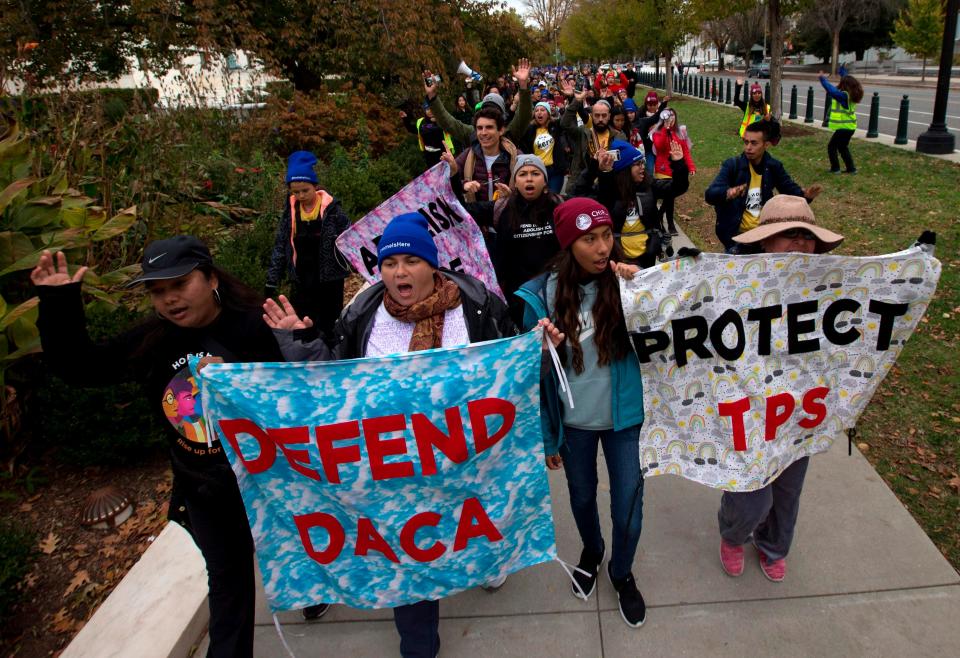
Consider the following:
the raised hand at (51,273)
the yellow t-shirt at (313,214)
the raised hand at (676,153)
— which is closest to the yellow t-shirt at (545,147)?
the raised hand at (676,153)

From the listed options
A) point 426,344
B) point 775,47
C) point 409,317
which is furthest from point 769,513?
point 775,47

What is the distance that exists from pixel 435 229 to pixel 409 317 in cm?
252

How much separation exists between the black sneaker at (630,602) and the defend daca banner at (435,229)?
94.9 inches

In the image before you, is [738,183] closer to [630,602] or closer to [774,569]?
[774,569]

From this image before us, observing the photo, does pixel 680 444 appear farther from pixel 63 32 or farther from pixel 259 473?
pixel 63 32

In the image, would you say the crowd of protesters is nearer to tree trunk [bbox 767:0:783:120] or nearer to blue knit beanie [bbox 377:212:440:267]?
blue knit beanie [bbox 377:212:440:267]

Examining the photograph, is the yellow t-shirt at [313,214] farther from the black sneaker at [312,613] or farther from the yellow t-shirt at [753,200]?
the yellow t-shirt at [753,200]

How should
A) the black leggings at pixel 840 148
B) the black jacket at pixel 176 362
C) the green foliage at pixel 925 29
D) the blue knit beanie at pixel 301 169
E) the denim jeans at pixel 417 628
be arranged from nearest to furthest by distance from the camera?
the black jacket at pixel 176 362 < the denim jeans at pixel 417 628 < the blue knit beanie at pixel 301 169 < the black leggings at pixel 840 148 < the green foliage at pixel 925 29

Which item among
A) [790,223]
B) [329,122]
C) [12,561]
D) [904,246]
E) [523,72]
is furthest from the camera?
[329,122]

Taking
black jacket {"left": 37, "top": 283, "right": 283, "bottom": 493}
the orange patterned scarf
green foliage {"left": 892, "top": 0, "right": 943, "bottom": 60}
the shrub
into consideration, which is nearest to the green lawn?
the orange patterned scarf

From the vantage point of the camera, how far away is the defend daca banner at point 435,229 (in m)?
5.04

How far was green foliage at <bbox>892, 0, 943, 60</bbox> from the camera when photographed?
25.6m

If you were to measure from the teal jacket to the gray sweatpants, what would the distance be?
673 millimetres

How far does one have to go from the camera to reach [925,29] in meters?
25.9
